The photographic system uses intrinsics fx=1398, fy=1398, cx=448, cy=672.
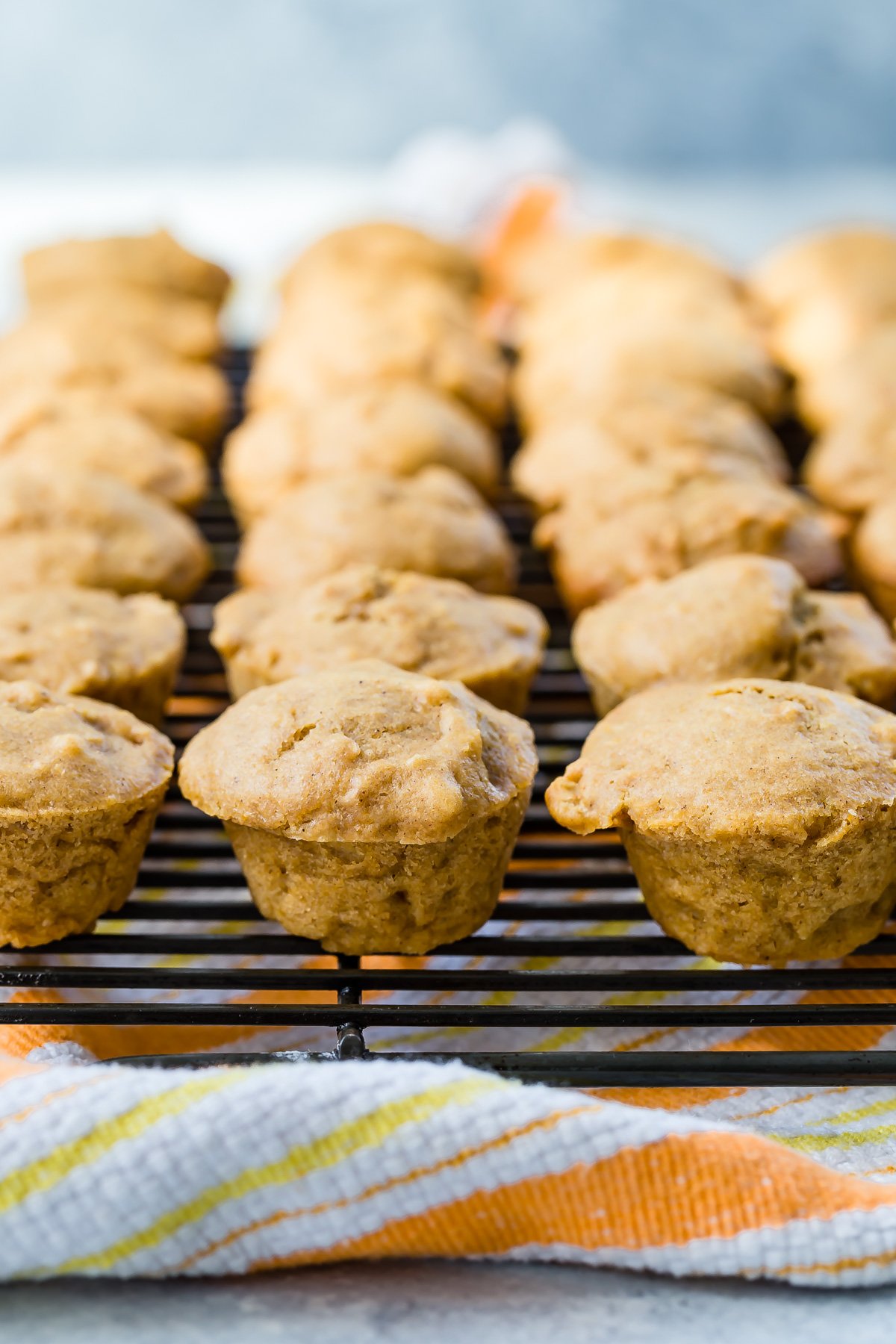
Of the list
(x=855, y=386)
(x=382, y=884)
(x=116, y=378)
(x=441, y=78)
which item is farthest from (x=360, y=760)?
(x=441, y=78)

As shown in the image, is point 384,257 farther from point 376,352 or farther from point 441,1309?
point 441,1309

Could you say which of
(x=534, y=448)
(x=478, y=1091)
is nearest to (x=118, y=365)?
(x=534, y=448)

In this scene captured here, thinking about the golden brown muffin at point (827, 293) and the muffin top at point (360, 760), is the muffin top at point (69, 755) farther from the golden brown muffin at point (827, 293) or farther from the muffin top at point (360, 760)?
the golden brown muffin at point (827, 293)

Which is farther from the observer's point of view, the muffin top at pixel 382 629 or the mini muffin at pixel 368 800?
the muffin top at pixel 382 629

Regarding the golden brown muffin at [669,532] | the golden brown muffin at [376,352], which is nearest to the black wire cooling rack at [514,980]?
the golden brown muffin at [669,532]

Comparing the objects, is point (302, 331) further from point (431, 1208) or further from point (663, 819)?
point (431, 1208)

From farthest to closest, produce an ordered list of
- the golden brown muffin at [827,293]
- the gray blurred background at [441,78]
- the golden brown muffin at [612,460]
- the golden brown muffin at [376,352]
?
the gray blurred background at [441,78]
the golden brown muffin at [827,293]
the golden brown muffin at [376,352]
the golden brown muffin at [612,460]
